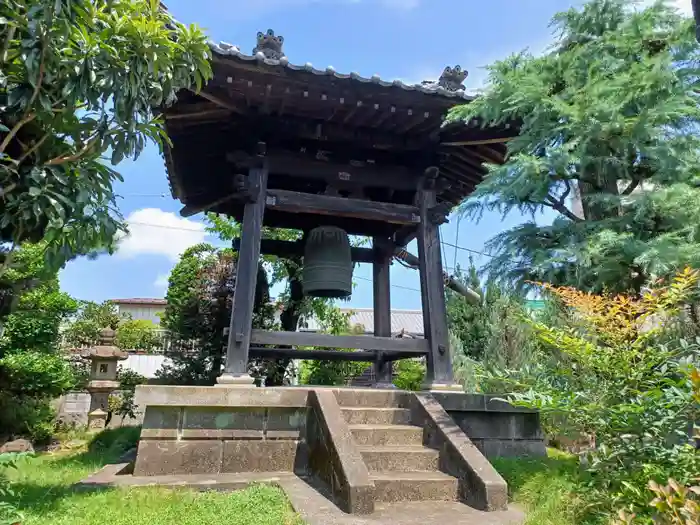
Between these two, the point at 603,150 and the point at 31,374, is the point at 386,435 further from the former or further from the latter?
the point at 31,374

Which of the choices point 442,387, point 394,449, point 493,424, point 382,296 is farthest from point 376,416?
point 382,296

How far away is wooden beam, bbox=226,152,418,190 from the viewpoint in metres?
5.60

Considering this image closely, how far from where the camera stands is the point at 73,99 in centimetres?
310

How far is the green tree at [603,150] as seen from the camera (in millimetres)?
3863

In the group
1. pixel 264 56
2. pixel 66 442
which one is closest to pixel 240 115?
pixel 264 56

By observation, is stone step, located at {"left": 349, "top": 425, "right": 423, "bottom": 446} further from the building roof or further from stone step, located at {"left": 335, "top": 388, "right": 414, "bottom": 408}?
the building roof

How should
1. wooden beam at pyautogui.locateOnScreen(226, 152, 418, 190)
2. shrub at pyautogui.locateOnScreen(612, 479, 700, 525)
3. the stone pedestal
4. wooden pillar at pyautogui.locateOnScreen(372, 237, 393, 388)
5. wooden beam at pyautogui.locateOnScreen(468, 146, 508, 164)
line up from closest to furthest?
shrub at pyautogui.locateOnScreen(612, 479, 700, 525), wooden beam at pyautogui.locateOnScreen(226, 152, 418, 190), wooden beam at pyautogui.locateOnScreen(468, 146, 508, 164), wooden pillar at pyautogui.locateOnScreen(372, 237, 393, 388), the stone pedestal

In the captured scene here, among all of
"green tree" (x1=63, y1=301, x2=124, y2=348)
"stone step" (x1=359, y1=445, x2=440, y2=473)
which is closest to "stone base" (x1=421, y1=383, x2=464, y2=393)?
"stone step" (x1=359, y1=445, x2=440, y2=473)

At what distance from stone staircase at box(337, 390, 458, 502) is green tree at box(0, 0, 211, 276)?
2.49m

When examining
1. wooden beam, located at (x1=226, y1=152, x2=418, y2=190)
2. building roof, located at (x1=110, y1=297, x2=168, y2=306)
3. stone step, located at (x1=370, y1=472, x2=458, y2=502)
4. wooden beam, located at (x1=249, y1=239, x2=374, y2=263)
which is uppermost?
building roof, located at (x1=110, y1=297, x2=168, y2=306)

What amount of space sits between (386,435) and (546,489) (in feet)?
4.26

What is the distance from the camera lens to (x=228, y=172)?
21.8 ft

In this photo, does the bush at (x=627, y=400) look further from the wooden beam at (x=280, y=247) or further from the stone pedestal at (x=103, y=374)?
the stone pedestal at (x=103, y=374)

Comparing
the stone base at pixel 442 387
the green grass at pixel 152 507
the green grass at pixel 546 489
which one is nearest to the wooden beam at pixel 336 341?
the stone base at pixel 442 387
